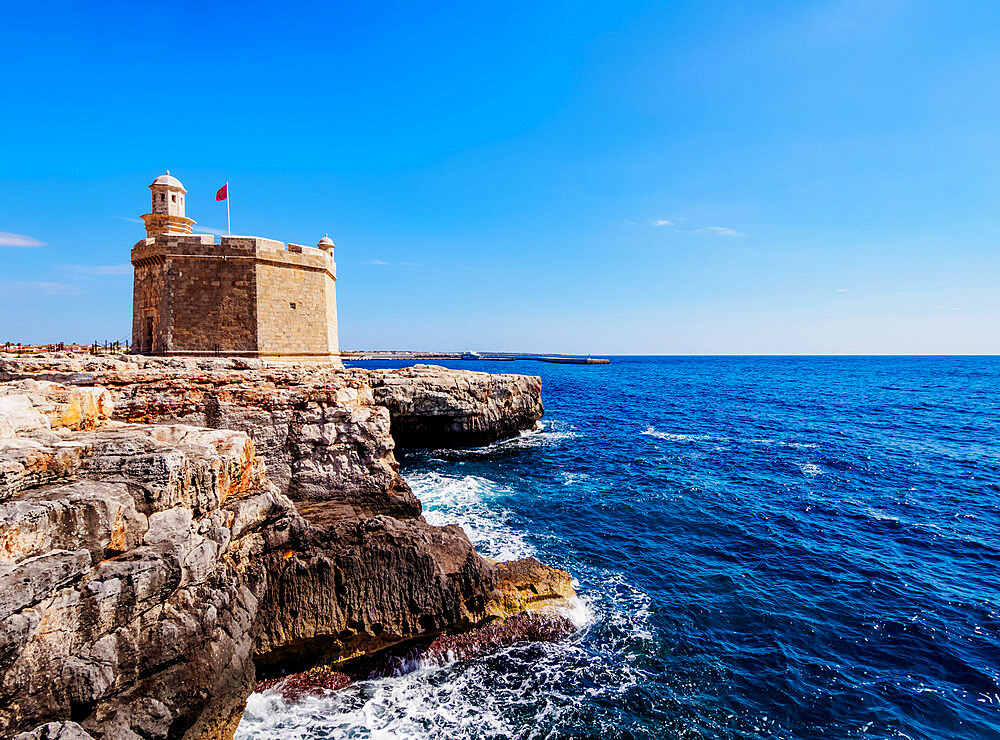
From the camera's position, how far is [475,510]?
16.5 m

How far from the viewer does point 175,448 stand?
691 centimetres

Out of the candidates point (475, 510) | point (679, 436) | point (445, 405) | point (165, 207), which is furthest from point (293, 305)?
point (679, 436)

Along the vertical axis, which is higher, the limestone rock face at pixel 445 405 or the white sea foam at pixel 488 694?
the limestone rock face at pixel 445 405

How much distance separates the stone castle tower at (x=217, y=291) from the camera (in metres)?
17.7

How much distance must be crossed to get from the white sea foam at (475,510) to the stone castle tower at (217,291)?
815cm

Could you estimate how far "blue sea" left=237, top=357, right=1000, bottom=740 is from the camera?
7523 mm

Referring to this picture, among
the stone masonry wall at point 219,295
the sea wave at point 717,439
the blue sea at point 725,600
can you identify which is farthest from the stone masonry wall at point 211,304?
the sea wave at point 717,439

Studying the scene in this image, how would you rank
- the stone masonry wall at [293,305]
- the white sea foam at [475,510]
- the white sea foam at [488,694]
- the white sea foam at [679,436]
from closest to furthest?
the white sea foam at [488,694]
the white sea foam at [475,510]
the stone masonry wall at [293,305]
the white sea foam at [679,436]

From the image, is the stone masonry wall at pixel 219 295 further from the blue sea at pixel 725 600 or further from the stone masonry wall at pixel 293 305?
the blue sea at pixel 725 600

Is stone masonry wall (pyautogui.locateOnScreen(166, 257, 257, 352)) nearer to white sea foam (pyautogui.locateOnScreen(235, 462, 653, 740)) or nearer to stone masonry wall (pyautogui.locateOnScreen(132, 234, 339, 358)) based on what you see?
stone masonry wall (pyautogui.locateOnScreen(132, 234, 339, 358))

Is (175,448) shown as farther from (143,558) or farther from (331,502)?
(331,502)

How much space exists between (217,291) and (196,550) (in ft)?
46.6

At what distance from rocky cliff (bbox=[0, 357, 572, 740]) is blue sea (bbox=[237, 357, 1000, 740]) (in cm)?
128

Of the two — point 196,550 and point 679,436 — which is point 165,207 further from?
point 679,436
